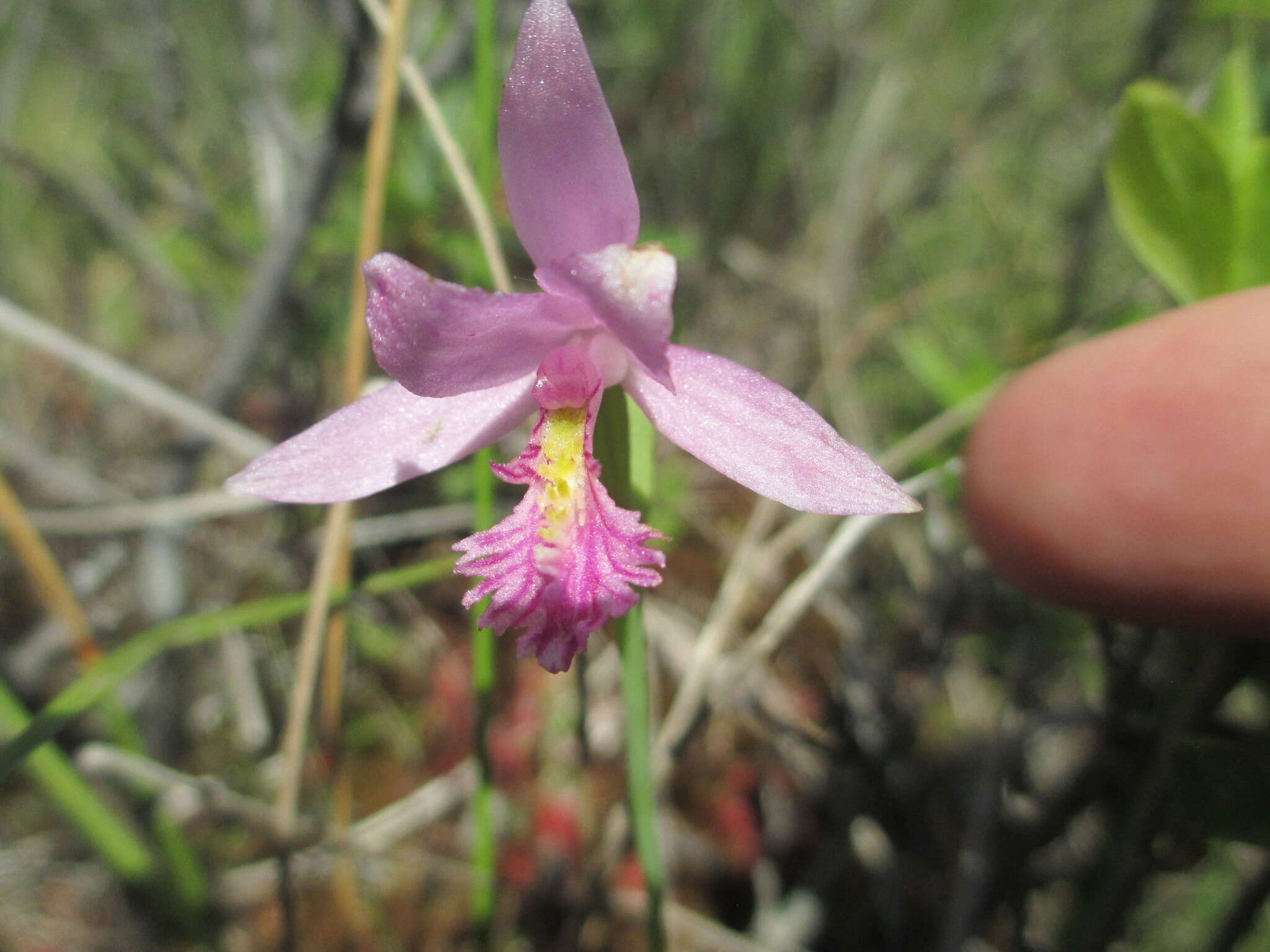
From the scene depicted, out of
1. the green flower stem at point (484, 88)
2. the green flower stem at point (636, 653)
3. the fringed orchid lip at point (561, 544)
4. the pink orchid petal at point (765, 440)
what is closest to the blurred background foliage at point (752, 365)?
the green flower stem at point (636, 653)

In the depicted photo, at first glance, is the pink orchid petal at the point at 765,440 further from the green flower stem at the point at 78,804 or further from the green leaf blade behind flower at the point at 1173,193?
the green flower stem at the point at 78,804

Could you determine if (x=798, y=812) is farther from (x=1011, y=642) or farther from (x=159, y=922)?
(x=159, y=922)

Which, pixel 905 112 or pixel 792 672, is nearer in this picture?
pixel 792 672

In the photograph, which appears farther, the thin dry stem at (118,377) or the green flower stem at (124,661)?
the thin dry stem at (118,377)

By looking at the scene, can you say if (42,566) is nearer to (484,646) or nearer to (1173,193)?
(484,646)

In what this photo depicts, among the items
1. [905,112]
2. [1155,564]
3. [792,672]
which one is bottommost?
[792,672]

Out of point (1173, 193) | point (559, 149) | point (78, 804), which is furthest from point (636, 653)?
point (1173, 193)

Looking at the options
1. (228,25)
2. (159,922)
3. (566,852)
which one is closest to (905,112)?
(228,25)
